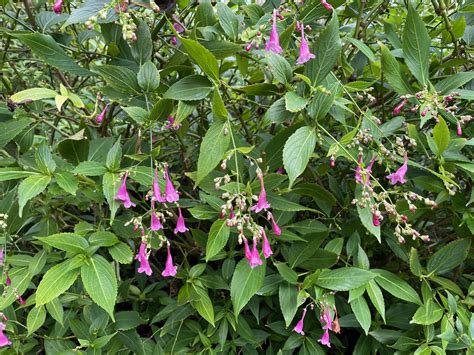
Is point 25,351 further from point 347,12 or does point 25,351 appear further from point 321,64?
point 347,12

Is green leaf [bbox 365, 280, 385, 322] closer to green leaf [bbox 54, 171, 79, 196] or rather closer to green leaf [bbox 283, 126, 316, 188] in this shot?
green leaf [bbox 283, 126, 316, 188]

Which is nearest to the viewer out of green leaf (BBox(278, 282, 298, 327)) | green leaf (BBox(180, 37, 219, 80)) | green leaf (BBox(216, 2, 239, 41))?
green leaf (BBox(180, 37, 219, 80))

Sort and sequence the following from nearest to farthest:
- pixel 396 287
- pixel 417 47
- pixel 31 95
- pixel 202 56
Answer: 1. pixel 202 56
2. pixel 31 95
3. pixel 417 47
4. pixel 396 287

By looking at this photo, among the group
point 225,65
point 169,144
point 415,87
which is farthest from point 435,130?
point 169,144

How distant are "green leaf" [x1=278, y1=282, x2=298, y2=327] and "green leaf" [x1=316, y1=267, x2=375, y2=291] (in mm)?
94

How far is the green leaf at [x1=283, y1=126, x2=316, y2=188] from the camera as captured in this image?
1.04 meters

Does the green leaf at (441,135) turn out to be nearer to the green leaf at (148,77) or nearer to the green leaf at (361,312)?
the green leaf at (361,312)

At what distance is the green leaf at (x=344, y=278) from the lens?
126cm

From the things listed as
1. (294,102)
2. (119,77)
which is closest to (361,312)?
(294,102)

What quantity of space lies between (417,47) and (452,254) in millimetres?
690

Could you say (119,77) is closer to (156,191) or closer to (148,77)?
(148,77)

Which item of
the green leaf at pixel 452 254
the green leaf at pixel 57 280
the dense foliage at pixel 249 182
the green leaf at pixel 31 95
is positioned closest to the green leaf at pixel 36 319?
the dense foliage at pixel 249 182

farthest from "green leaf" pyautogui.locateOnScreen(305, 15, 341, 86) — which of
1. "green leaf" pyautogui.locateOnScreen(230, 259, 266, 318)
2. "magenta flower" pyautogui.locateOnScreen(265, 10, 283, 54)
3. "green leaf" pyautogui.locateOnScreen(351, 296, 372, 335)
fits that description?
"green leaf" pyautogui.locateOnScreen(351, 296, 372, 335)

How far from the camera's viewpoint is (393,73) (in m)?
1.29
